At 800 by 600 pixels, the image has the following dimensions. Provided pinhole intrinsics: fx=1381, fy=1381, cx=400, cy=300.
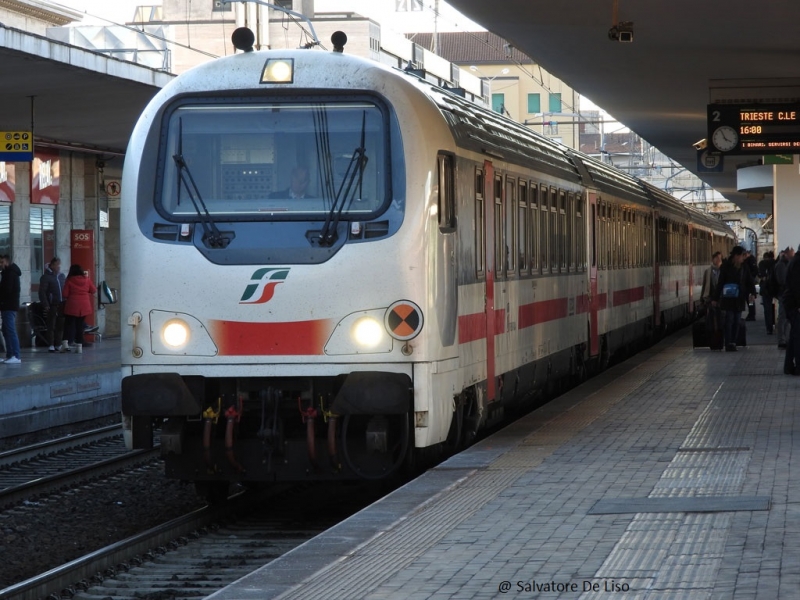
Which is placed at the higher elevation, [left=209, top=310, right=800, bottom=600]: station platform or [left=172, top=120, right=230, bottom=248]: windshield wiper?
[left=172, top=120, right=230, bottom=248]: windshield wiper

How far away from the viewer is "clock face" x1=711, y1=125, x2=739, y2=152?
20.7 meters

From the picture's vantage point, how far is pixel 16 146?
21203 millimetres

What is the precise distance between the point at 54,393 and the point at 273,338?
9.41 metres

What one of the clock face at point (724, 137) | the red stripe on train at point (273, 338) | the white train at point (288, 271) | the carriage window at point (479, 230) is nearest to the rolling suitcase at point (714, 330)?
the clock face at point (724, 137)

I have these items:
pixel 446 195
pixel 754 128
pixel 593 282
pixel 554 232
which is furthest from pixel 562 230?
pixel 754 128

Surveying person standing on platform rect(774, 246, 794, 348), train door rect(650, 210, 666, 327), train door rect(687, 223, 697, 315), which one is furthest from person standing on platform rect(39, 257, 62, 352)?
train door rect(687, 223, 697, 315)

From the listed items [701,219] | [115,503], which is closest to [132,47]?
[115,503]

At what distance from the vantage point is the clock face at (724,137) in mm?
20688

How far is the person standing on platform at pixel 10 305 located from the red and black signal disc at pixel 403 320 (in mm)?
13232

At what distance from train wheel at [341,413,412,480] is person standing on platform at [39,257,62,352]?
16.5m

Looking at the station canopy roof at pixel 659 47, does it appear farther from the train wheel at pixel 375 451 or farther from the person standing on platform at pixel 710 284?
the train wheel at pixel 375 451

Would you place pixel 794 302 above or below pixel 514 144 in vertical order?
below

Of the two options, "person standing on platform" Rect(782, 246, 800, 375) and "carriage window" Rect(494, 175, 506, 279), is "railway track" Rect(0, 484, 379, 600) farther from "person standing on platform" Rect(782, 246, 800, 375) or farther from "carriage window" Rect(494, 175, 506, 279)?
Result: "person standing on platform" Rect(782, 246, 800, 375)

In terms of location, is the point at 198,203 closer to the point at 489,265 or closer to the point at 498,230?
the point at 489,265
